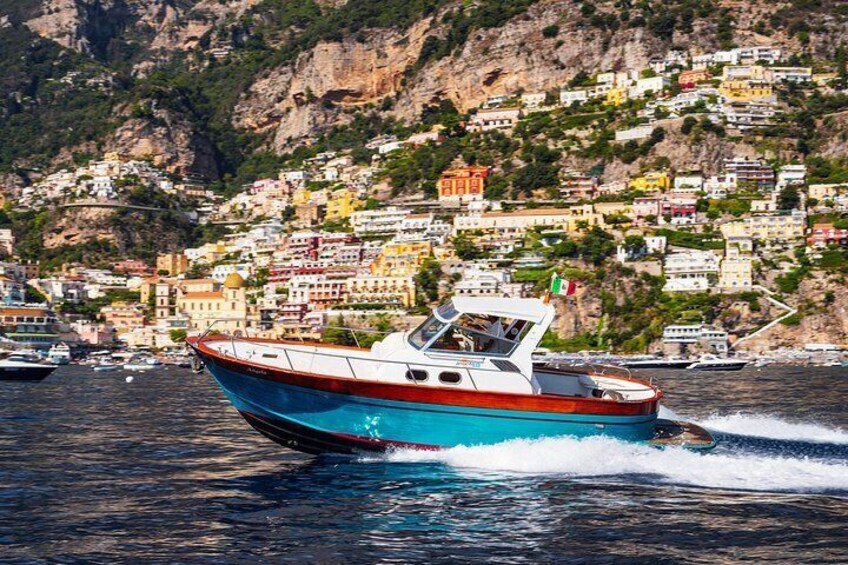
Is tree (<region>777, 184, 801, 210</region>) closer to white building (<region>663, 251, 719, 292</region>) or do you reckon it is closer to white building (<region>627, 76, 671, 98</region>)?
white building (<region>663, 251, 719, 292</region>)

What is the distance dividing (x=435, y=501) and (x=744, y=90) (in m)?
161

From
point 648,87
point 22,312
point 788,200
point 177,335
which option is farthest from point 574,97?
point 22,312

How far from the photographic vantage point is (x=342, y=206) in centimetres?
18175

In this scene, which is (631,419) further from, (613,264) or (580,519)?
(613,264)

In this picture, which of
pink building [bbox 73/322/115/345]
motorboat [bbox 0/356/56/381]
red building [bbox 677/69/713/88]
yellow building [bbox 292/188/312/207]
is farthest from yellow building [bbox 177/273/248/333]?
red building [bbox 677/69/713/88]

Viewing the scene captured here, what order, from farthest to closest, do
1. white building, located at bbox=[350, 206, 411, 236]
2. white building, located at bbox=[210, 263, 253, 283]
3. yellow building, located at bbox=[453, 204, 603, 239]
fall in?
white building, located at bbox=[210, 263, 253, 283], white building, located at bbox=[350, 206, 411, 236], yellow building, located at bbox=[453, 204, 603, 239]

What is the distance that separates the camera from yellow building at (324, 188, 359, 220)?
181 metres

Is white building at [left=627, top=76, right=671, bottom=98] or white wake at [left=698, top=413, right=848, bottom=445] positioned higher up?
white building at [left=627, top=76, right=671, bottom=98]

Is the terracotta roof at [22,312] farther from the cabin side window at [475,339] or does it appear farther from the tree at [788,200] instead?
the cabin side window at [475,339]

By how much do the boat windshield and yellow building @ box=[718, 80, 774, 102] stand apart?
152890 mm

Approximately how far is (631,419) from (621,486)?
228cm

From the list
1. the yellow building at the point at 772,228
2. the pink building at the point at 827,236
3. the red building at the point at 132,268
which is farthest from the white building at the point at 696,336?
the red building at the point at 132,268

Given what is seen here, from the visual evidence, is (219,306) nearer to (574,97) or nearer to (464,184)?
(464,184)

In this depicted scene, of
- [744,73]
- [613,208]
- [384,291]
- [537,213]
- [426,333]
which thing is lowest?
[426,333]
